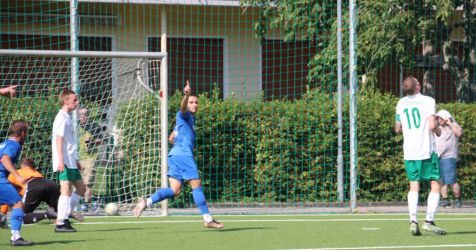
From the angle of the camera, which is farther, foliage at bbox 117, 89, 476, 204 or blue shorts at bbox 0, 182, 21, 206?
foliage at bbox 117, 89, 476, 204

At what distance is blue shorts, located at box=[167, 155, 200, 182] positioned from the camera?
12.8 metres

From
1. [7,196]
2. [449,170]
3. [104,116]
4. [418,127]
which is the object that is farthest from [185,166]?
[449,170]

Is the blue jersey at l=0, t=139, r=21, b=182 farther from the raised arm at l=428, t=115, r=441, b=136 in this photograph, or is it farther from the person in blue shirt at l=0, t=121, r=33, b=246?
the raised arm at l=428, t=115, r=441, b=136

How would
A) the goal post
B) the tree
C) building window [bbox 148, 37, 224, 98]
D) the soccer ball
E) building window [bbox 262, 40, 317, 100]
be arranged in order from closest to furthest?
the soccer ball < the goal post < the tree < building window [bbox 262, 40, 317, 100] < building window [bbox 148, 37, 224, 98]

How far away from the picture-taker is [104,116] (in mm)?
16797

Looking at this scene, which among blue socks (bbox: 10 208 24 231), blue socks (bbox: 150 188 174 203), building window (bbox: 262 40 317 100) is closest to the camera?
blue socks (bbox: 10 208 24 231)

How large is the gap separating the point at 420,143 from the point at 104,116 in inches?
259

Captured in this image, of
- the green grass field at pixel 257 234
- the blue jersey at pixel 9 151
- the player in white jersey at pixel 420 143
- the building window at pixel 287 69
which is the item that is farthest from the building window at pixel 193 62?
the blue jersey at pixel 9 151

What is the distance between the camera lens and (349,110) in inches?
683

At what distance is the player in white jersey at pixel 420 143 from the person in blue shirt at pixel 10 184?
4482 mm

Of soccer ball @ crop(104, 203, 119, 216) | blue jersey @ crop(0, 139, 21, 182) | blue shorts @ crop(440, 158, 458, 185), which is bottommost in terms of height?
soccer ball @ crop(104, 203, 119, 216)

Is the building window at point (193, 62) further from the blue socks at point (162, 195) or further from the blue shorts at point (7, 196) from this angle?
the blue shorts at point (7, 196)

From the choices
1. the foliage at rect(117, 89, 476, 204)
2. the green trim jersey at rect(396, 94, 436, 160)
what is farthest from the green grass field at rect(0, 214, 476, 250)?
the foliage at rect(117, 89, 476, 204)

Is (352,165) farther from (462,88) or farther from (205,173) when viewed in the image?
(462,88)
